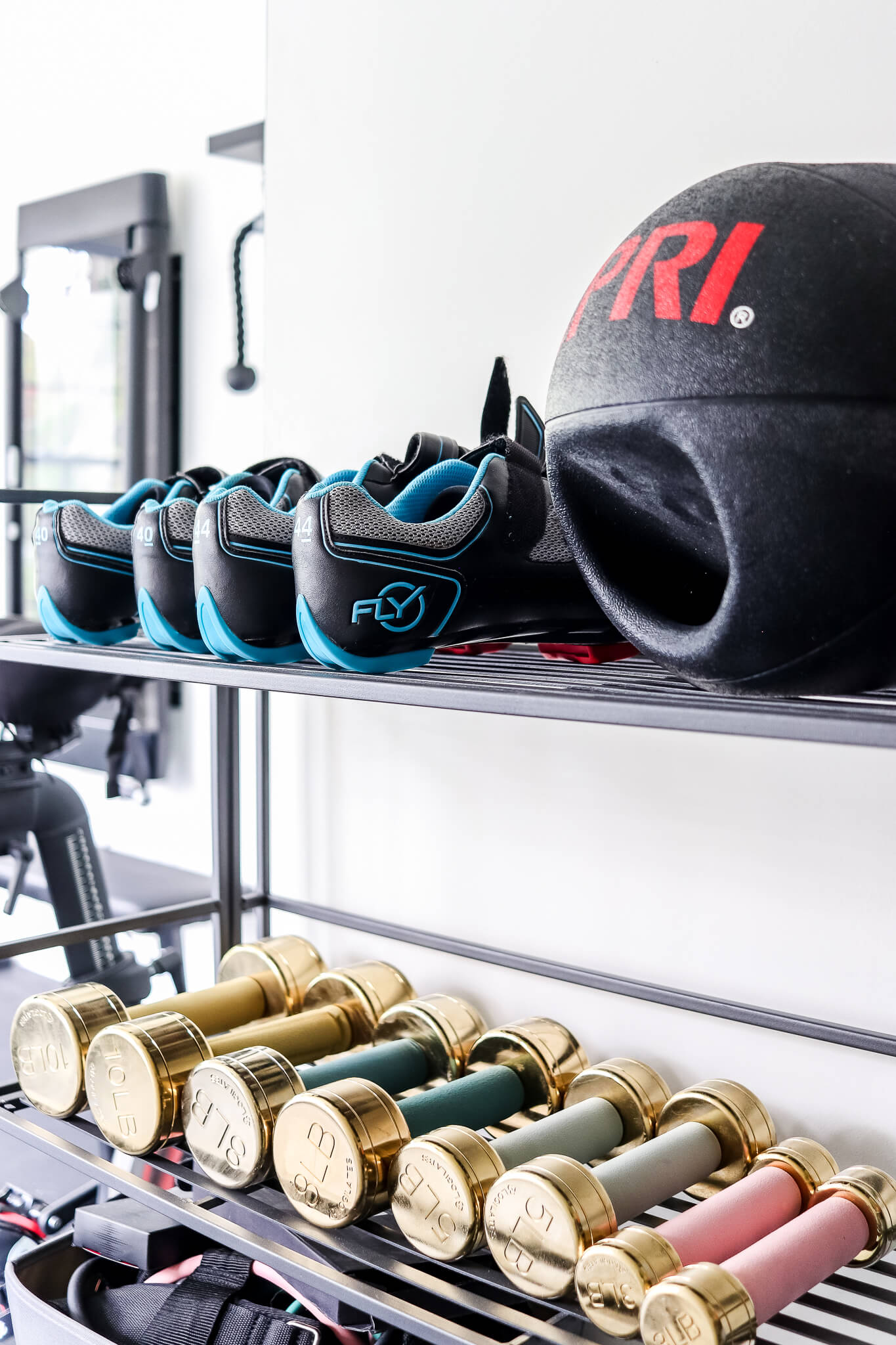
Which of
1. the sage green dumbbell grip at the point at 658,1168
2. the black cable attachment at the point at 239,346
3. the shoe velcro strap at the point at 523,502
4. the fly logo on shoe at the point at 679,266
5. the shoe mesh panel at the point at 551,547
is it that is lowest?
the sage green dumbbell grip at the point at 658,1168

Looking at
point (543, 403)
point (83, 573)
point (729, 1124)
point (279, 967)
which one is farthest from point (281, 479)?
point (729, 1124)

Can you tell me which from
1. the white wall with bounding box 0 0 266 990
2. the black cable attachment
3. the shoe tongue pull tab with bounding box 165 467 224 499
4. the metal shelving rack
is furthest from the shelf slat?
the white wall with bounding box 0 0 266 990

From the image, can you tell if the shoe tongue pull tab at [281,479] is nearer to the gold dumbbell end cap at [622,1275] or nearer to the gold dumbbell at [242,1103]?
the gold dumbbell at [242,1103]

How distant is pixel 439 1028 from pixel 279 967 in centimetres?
22

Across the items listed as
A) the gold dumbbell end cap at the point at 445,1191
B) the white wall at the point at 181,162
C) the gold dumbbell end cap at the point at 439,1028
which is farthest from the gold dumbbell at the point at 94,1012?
the white wall at the point at 181,162

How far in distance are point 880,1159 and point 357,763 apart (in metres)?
0.70

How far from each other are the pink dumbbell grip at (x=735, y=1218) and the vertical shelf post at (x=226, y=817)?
75 centimetres

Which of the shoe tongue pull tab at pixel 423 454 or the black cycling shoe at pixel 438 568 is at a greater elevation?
the shoe tongue pull tab at pixel 423 454

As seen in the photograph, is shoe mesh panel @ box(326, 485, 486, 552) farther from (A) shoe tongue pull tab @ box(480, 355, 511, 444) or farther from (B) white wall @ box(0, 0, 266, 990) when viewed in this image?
(B) white wall @ box(0, 0, 266, 990)

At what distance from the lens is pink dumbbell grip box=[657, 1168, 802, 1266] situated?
2.69 feet

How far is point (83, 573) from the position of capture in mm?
1044

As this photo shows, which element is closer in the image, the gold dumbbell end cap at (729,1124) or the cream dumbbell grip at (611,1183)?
the cream dumbbell grip at (611,1183)

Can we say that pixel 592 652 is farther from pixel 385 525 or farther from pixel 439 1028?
pixel 439 1028

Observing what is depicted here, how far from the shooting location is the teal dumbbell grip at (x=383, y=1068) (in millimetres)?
1105
